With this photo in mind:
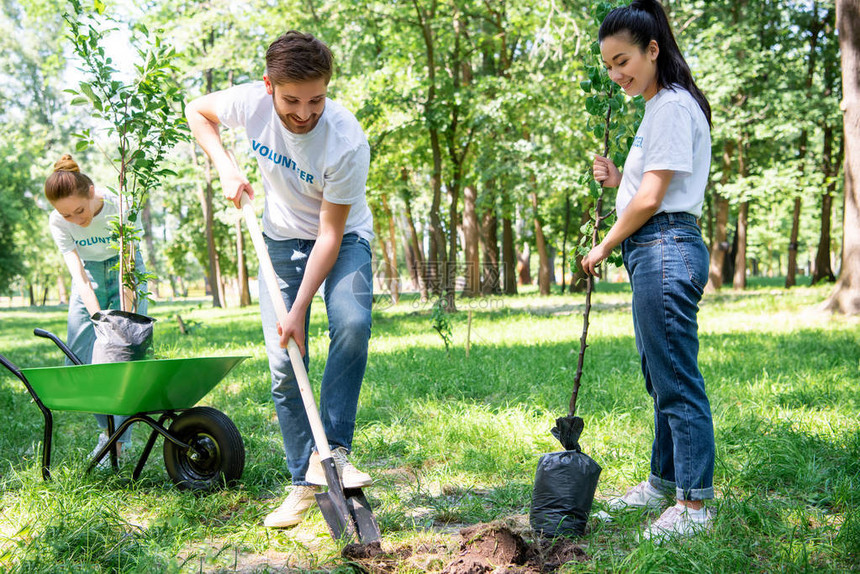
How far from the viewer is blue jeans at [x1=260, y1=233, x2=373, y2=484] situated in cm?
253

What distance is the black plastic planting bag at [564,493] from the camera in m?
2.31

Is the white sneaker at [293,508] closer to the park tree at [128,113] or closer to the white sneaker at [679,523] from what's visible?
the white sneaker at [679,523]

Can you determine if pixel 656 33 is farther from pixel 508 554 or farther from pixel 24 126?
pixel 24 126

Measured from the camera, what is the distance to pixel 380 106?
35.4 ft

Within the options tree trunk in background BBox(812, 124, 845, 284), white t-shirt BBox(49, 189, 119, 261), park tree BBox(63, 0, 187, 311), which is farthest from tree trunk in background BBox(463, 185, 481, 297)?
park tree BBox(63, 0, 187, 311)

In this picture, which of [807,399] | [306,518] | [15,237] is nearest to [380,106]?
[807,399]

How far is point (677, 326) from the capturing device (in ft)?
7.37

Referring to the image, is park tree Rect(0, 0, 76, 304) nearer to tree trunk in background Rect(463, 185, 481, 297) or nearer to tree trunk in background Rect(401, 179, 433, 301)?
tree trunk in background Rect(401, 179, 433, 301)

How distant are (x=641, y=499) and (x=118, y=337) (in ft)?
7.90

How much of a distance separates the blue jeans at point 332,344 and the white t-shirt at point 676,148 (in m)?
1.07

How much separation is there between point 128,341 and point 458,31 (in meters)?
Answer: 9.75

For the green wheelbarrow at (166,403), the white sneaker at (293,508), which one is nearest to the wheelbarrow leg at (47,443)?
the green wheelbarrow at (166,403)

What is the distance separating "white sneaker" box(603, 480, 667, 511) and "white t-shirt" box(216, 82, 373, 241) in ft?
4.77

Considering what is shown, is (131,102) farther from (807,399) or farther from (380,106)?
(380,106)
